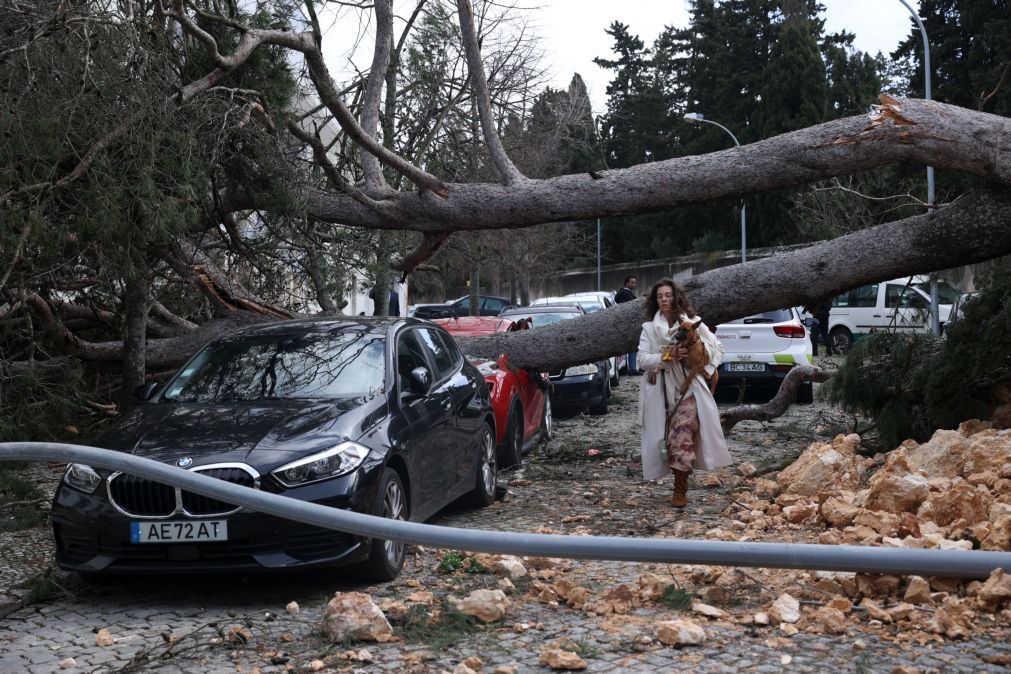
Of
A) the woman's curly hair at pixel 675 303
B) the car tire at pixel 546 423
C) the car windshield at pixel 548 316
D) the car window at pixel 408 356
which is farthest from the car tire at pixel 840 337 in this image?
the car window at pixel 408 356

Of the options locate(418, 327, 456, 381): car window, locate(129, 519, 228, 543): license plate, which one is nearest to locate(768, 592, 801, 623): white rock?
locate(129, 519, 228, 543): license plate

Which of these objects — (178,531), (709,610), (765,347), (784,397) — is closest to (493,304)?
(765,347)

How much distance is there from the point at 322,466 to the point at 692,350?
3559 millimetres

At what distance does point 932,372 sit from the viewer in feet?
29.8

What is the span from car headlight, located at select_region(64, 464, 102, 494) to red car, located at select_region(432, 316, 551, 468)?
401 cm

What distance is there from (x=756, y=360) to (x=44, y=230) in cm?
1102

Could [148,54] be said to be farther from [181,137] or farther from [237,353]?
[237,353]

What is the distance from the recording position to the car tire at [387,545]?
6145 millimetres

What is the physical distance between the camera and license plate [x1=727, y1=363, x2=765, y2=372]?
53.8ft

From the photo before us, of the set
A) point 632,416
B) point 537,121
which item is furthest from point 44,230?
point 537,121

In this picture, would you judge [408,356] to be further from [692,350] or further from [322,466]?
[692,350]

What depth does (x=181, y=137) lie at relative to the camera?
28.6 feet

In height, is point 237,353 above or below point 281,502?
above

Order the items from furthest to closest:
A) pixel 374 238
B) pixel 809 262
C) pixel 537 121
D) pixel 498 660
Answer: pixel 537 121
pixel 374 238
pixel 809 262
pixel 498 660
